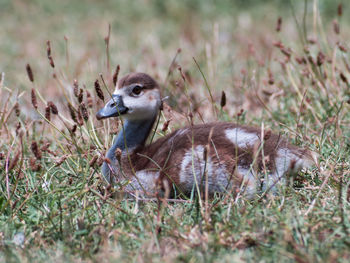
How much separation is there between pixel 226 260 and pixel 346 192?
3.04ft

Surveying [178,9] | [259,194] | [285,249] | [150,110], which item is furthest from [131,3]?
[285,249]

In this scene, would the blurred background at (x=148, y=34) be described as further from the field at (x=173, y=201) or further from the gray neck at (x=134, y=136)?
the gray neck at (x=134, y=136)

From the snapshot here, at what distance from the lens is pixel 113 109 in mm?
3451

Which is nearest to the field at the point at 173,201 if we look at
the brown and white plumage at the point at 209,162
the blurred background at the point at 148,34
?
the brown and white plumage at the point at 209,162

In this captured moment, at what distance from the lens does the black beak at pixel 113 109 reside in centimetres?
342

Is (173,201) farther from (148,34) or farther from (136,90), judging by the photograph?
(148,34)

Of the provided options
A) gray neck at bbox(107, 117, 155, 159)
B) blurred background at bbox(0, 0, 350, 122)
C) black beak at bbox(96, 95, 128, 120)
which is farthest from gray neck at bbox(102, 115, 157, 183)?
blurred background at bbox(0, 0, 350, 122)

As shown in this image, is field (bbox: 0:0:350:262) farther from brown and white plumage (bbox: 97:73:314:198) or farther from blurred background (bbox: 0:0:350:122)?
blurred background (bbox: 0:0:350:122)

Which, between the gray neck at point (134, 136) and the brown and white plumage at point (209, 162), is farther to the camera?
the gray neck at point (134, 136)

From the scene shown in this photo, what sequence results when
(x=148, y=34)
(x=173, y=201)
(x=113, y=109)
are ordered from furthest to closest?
1. (x=148, y=34)
2. (x=113, y=109)
3. (x=173, y=201)

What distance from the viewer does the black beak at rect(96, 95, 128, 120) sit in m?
3.42

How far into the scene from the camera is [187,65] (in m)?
6.86

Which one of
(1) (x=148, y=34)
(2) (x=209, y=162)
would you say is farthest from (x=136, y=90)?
(1) (x=148, y=34)

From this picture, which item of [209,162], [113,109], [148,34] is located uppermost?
[113,109]
